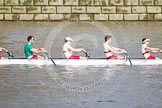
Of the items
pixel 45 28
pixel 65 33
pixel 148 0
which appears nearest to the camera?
pixel 65 33

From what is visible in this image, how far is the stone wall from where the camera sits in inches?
1476

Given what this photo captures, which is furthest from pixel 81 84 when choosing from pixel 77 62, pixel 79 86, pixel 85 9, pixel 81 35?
pixel 85 9

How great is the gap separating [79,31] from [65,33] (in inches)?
52.5

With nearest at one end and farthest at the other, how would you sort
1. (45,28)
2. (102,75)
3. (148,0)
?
1. (102,75)
2. (45,28)
3. (148,0)

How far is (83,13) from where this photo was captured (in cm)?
3781

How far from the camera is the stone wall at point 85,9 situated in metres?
37.5

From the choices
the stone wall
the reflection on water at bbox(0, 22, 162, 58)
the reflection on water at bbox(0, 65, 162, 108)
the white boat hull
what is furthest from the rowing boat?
the stone wall

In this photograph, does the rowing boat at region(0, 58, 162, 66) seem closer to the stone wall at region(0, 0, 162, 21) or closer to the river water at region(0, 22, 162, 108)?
the river water at region(0, 22, 162, 108)

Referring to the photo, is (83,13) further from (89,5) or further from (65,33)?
(65,33)

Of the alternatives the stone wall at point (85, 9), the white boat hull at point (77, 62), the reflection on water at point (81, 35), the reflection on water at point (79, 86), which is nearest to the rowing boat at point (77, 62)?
the white boat hull at point (77, 62)

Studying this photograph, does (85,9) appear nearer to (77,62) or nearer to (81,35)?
(81,35)

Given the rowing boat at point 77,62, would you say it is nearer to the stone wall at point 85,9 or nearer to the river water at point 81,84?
the river water at point 81,84

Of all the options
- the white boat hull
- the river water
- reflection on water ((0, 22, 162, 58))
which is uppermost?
reflection on water ((0, 22, 162, 58))

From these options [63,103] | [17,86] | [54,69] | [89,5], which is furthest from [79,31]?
[63,103]
